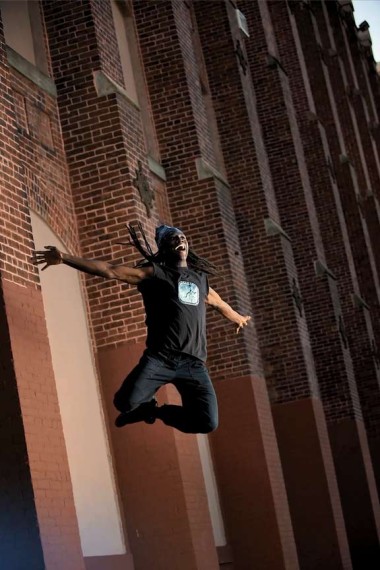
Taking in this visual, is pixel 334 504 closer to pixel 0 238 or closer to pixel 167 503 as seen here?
pixel 167 503

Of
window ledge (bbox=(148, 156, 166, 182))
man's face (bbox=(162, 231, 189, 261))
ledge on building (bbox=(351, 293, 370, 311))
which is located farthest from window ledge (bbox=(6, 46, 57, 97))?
ledge on building (bbox=(351, 293, 370, 311))

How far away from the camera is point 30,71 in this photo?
13414 millimetres

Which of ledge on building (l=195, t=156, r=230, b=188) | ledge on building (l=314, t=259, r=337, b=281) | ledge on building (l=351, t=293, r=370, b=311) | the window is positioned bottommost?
ledge on building (l=351, t=293, r=370, b=311)

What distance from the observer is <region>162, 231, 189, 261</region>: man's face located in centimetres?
705

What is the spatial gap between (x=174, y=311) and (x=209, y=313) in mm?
10112

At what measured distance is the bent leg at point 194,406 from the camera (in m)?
7.00

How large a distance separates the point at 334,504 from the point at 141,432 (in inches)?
305

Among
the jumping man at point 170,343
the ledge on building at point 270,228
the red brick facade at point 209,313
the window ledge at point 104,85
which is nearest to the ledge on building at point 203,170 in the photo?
the red brick facade at point 209,313

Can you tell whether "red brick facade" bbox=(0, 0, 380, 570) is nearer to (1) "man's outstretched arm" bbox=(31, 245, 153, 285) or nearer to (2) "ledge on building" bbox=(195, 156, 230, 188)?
(2) "ledge on building" bbox=(195, 156, 230, 188)

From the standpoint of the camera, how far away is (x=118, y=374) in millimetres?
13633

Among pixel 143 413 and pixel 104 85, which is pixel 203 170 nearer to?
pixel 104 85

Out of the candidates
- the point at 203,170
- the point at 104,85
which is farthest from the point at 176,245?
the point at 203,170

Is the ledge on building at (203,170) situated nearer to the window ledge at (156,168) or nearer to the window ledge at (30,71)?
the window ledge at (156,168)

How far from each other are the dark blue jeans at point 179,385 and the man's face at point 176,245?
0.63 metres
